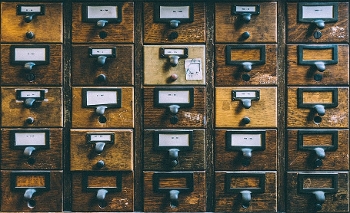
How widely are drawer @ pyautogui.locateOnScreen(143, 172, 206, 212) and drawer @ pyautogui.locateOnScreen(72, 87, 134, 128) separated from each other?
1.11ft

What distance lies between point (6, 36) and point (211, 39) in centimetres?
113

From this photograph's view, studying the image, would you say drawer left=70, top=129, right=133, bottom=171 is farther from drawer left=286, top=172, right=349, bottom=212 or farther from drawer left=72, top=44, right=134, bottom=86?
drawer left=286, top=172, right=349, bottom=212

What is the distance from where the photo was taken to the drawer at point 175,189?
1.98 m

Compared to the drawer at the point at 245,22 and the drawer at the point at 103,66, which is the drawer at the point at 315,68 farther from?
the drawer at the point at 103,66

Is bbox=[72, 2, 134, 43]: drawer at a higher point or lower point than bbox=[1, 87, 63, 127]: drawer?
higher

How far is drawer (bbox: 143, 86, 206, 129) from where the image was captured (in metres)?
1.96

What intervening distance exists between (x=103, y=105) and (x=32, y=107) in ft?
1.30

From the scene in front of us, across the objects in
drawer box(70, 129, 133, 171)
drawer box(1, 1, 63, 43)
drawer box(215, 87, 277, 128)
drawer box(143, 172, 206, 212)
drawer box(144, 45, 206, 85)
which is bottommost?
drawer box(143, 172, 206, 212)

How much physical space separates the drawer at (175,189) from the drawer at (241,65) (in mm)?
550

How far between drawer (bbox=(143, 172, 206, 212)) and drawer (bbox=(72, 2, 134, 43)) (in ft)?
2.56

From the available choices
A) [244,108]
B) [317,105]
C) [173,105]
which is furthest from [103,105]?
[317,105]

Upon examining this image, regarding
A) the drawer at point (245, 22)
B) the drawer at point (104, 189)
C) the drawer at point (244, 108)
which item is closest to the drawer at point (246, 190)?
the drawer at point (244, 108)

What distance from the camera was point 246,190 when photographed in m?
1.97

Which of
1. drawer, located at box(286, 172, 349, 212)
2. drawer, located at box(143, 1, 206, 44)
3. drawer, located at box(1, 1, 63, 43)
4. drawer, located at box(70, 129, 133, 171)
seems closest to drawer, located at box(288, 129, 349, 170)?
drawer, located at box(286, 172, 349, 212)
